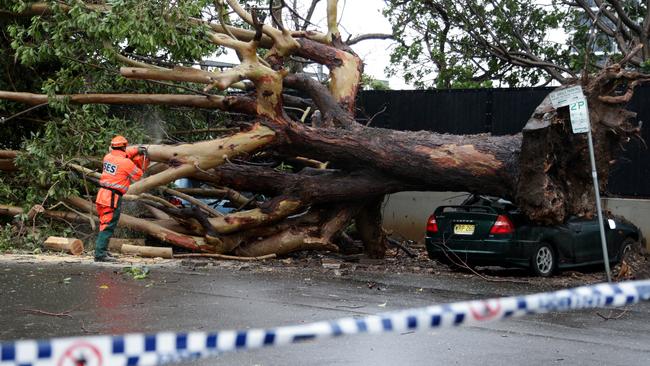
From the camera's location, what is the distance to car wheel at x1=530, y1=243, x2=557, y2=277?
1129 cm

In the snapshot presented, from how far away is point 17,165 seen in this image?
12688 millimetres

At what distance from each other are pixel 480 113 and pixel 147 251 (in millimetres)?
7427

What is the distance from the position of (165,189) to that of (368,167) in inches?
139

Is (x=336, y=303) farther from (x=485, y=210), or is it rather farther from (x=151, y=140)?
(x=151, y=140)

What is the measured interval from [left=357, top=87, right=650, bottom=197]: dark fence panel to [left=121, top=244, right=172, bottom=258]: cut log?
16.5ft

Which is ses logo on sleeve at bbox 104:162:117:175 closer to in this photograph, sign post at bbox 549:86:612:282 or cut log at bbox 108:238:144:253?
cut log at bbox 108:238:144:253

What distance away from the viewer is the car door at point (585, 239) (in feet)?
38.4

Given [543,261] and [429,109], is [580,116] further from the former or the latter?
[429,109]

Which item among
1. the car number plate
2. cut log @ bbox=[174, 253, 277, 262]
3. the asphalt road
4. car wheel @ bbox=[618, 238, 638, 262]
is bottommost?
the asphalt road

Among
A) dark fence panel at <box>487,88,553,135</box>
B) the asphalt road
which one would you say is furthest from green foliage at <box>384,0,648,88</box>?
the asphalt road

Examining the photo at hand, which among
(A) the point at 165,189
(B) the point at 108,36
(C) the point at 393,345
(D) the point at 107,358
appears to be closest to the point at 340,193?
(A) the point at 165,189

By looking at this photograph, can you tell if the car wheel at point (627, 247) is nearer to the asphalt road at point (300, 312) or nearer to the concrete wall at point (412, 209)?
the asphalt road at point (300, 312)

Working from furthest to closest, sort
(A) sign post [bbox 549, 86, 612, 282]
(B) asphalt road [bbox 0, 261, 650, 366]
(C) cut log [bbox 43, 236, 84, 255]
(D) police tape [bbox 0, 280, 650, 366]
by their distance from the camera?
(C) cut log [bbox 43, 236, 84, 255] → (A) sign post [bbox 549, 86, 612, 282] → (B) asphalt road [bbox 0, 261, 650, 366] → (D) police tape [bbox 0, 280, 650, 366]

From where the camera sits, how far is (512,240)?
1128 centimetres
